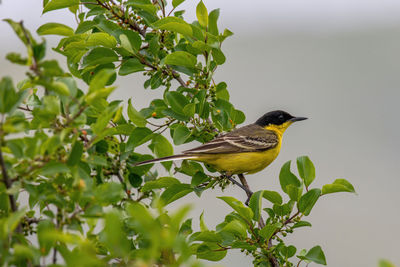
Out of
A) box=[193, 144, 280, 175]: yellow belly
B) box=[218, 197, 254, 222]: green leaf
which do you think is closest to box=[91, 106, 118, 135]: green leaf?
box=[218, 197, 254, 222]: green leaf

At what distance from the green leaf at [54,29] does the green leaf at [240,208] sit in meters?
2.04

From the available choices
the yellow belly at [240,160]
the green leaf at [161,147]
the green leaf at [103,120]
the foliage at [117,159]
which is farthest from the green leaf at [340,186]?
the yellow belly at [240,160]

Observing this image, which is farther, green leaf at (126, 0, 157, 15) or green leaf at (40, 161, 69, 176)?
green leaf at (126, 0, 157, 15)

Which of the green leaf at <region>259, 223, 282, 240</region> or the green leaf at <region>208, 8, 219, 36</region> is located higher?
the green leaf at <region>208, 8, 219, 36</region>

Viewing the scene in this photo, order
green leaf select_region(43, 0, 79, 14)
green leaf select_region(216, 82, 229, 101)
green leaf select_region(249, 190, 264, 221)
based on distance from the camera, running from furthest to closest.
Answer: green leaf select_region(216, 82, 229, 101), green leaf select_region(43, 0, 79, 14), green leaf select_region(249, 190, 264, 221)

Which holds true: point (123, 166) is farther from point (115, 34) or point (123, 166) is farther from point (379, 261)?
point (379, 261)

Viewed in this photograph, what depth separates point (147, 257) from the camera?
2.00 m

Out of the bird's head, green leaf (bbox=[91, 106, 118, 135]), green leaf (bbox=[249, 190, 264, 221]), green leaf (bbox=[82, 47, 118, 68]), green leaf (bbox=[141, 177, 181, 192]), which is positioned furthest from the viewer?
the bird's head

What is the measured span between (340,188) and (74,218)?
2.04 meters

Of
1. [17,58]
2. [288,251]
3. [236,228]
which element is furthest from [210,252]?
[17,58]

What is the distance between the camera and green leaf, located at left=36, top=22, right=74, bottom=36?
4672mm

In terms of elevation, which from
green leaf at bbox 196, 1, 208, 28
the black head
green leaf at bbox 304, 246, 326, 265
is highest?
green leaf at bbox 196, 1, 208, 28

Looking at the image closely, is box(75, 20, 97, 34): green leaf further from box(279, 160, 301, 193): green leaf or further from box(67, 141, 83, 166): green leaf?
box(67, 141, 83, 166): green leaf

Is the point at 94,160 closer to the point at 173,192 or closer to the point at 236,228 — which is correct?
the point at 236,228
